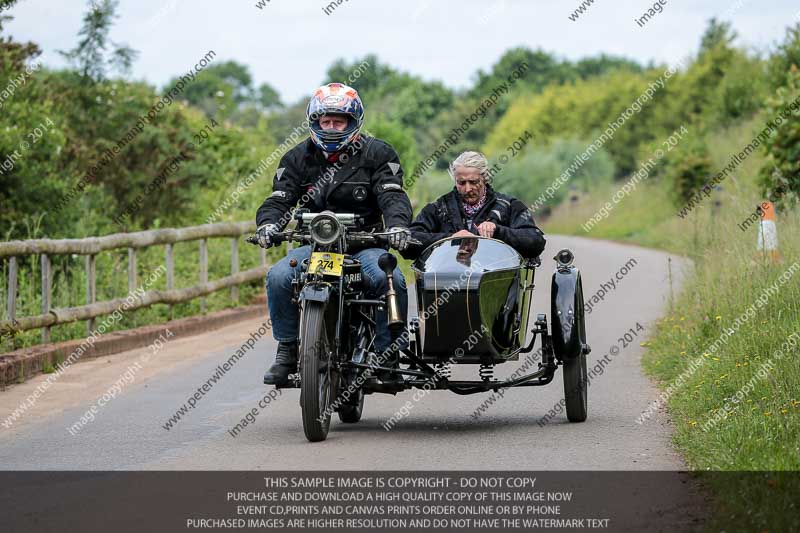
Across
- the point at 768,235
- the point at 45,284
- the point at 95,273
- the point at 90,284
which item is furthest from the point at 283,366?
the point at 95,273

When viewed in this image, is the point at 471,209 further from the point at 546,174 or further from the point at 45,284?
the point at 546,174

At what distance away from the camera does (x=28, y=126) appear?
18156mm

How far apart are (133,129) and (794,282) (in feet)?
46.0

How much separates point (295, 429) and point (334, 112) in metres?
2.23

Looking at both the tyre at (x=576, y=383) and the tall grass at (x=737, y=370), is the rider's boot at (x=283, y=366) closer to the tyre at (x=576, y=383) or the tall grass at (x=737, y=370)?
the tyre at (x=576, y=383)

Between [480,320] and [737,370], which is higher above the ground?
[480,320]

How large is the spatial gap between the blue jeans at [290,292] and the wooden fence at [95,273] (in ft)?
15.3

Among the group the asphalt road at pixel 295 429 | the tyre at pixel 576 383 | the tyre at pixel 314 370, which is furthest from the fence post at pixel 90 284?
the tyre at pixel 576 383

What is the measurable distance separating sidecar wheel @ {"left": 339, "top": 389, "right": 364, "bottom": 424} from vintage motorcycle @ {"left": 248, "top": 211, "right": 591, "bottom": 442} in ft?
0.68

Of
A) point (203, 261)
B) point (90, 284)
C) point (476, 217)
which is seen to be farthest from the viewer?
point (203, 261)

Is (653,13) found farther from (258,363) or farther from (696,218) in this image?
(258,363)

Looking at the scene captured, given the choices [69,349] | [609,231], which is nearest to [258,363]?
[69,349]

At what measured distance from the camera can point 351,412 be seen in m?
9.73

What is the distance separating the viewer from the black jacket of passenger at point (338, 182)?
31.2 feet
